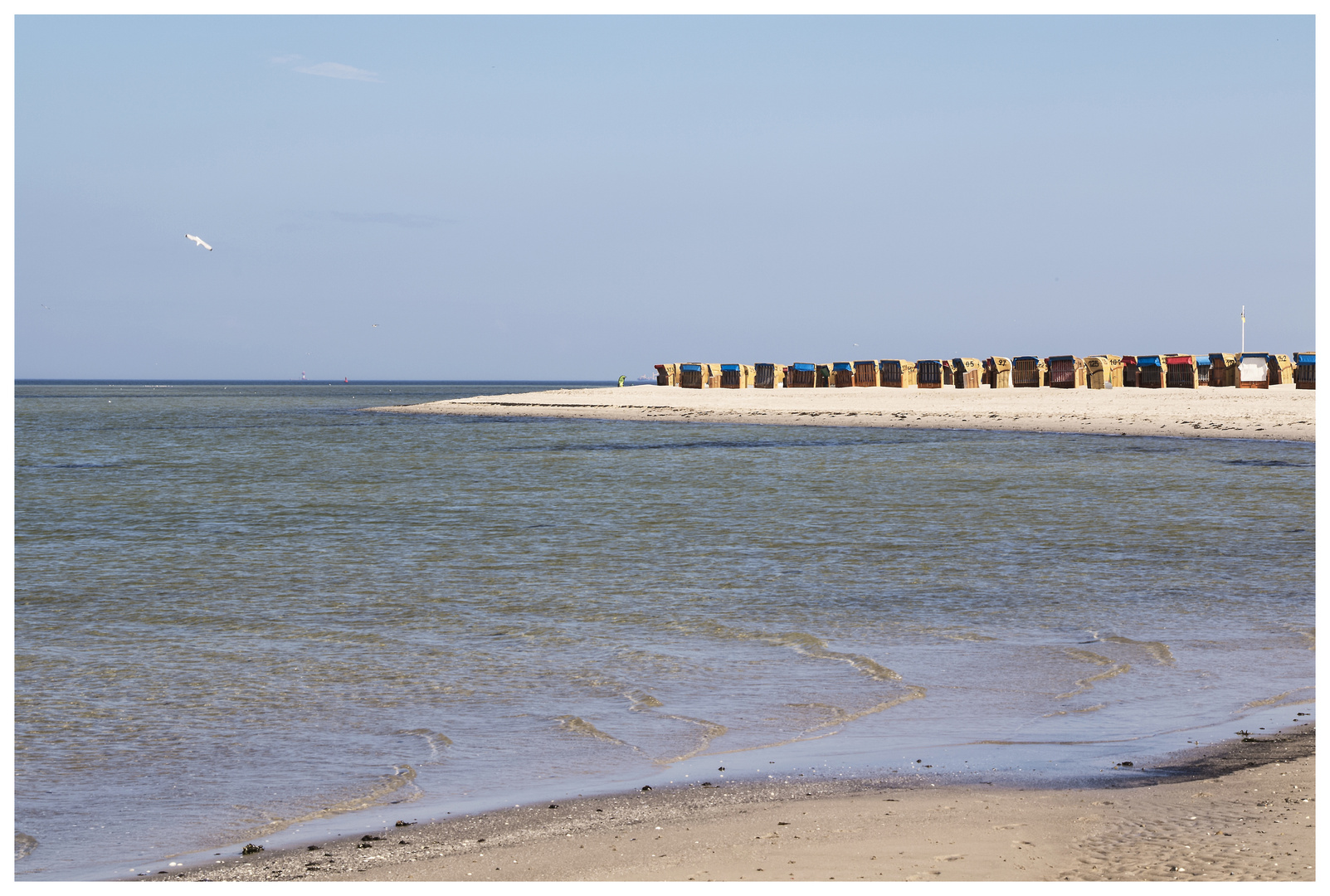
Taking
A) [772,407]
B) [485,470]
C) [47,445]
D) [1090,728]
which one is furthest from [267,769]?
[772,407]

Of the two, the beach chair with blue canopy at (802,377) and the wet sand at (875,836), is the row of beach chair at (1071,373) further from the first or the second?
the wet sand at (875,836)

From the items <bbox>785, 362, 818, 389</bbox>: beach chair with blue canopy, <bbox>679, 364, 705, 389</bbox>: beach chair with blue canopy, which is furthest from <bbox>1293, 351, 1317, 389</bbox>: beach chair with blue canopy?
<bbox>679, 364, 705, 389</bbox>: beach chair with blue canopy

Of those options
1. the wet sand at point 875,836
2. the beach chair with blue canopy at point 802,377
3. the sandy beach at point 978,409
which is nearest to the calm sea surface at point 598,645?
the wet sand at point 875,836

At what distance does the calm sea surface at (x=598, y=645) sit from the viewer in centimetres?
713

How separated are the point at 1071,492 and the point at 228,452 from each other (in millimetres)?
29822

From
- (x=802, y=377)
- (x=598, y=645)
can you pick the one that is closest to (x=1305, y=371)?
(x=802, y=377)

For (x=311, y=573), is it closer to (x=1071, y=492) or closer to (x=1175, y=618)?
(x=1175, y=618)

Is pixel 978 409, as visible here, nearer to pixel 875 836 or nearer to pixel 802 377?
pixel 802 377

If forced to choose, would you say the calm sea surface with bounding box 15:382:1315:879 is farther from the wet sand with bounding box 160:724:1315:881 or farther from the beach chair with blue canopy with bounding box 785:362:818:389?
the beach chair with blue canopy with bounding box 785:362:818:389

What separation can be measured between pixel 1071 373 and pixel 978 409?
18.0 metres

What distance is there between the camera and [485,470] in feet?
113

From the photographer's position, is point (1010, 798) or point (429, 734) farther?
point (429, 734)

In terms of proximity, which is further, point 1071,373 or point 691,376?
point 691,376

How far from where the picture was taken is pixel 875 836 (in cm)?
562
